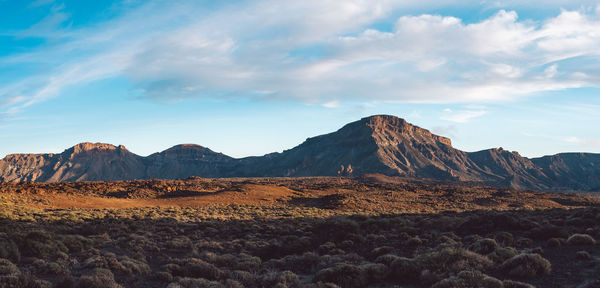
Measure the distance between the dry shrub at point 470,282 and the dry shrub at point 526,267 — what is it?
171cm

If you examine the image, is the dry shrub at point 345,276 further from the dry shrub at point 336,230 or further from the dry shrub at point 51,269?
the dry shrub at point 336,230

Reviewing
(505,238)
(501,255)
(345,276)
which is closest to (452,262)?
(501,255)

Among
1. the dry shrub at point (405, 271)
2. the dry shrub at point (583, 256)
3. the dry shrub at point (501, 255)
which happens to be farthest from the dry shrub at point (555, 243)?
the dry shrub at point (405, 271)

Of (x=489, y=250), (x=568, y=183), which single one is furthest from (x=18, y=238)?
(x=568, y=183)

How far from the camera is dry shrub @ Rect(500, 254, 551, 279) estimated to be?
10383 millimetres

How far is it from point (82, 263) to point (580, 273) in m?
17.0

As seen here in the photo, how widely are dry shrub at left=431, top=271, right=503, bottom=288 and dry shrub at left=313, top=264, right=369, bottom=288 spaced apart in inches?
90.6

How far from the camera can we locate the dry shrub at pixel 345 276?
424 inches

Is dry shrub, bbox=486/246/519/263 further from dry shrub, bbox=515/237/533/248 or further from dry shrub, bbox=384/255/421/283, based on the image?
dry shrub, bbox=515/237/533/248

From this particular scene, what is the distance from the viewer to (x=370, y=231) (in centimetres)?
2261

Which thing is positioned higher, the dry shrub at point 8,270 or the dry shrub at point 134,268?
the dry shrub at point 8,270

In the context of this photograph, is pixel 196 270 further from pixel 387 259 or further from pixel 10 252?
pixel 10 252

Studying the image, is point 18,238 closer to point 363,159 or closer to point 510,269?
point 510,269

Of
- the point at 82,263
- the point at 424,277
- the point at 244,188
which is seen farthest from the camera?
the point at 244,188
